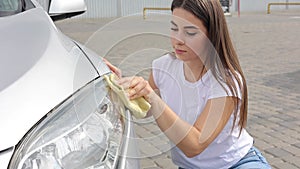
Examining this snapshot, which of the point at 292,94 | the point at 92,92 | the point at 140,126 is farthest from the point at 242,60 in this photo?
the point at 92,92

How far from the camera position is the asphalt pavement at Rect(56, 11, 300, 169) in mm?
1855

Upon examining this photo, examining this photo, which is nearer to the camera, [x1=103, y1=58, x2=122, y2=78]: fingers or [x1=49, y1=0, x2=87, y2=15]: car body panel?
[x1=103, y1=58, x2=122, y2=78]: fingers

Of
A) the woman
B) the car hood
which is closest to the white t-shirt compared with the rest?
the woman

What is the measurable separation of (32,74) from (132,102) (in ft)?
1.20

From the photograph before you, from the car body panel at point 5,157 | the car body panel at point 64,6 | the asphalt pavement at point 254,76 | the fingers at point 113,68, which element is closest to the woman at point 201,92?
the asphalt pavement at point 254,76

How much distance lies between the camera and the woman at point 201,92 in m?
1.78

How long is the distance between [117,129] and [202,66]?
1.70 feet

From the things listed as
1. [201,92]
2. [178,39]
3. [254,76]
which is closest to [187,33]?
[178,39]

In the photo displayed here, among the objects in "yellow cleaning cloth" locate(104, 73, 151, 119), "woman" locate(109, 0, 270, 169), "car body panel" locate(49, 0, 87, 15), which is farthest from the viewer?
"car body panel" locate(49, 0, 87, 15)

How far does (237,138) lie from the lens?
2029 mm

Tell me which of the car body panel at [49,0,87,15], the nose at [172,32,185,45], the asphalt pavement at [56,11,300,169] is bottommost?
the asphalt pavement at [56,11,300,169]

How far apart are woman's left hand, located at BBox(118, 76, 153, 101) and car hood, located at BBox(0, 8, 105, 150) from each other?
0.17 metres

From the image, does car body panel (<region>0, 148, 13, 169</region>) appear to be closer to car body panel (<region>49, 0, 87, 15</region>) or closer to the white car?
the white car

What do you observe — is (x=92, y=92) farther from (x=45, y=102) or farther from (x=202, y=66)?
(x=202, y=66)
